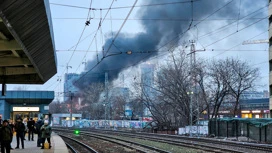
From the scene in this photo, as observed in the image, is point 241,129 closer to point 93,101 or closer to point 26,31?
point 26,31

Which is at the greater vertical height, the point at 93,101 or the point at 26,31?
the point at 26,31

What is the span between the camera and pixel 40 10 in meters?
9.59

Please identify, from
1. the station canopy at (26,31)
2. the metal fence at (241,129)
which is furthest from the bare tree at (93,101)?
the station canopy at (26,31)

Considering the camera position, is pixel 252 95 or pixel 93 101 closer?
pixel 93 101

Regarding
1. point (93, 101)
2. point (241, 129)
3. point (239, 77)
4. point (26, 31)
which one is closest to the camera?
point (26, 31)

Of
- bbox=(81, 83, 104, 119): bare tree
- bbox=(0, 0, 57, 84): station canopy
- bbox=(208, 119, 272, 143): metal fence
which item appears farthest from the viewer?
bbox=(81, 83, 104, 119): bare tree

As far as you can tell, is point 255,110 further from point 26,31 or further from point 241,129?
point 26,31

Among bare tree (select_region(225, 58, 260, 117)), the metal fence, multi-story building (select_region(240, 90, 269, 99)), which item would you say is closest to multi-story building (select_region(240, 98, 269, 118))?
multi-story building (select_region(240, 90, 269, 99))

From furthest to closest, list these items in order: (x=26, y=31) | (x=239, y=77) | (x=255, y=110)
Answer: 1. (x=255, y=110)
2. (x=239, y=77)
3. (x=26, y=31)

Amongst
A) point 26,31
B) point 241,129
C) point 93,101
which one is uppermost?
point 26,31

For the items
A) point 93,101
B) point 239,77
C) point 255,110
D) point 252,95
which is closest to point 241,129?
point 239,77

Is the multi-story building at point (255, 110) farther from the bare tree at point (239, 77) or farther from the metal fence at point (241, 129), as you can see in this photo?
the metal fence at point (241, 129)

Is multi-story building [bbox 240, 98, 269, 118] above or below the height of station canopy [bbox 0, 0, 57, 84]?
below

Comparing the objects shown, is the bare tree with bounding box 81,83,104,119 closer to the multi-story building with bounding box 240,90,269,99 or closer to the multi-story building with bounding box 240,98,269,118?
the multi-story building with bounding box 240,98,269,118
